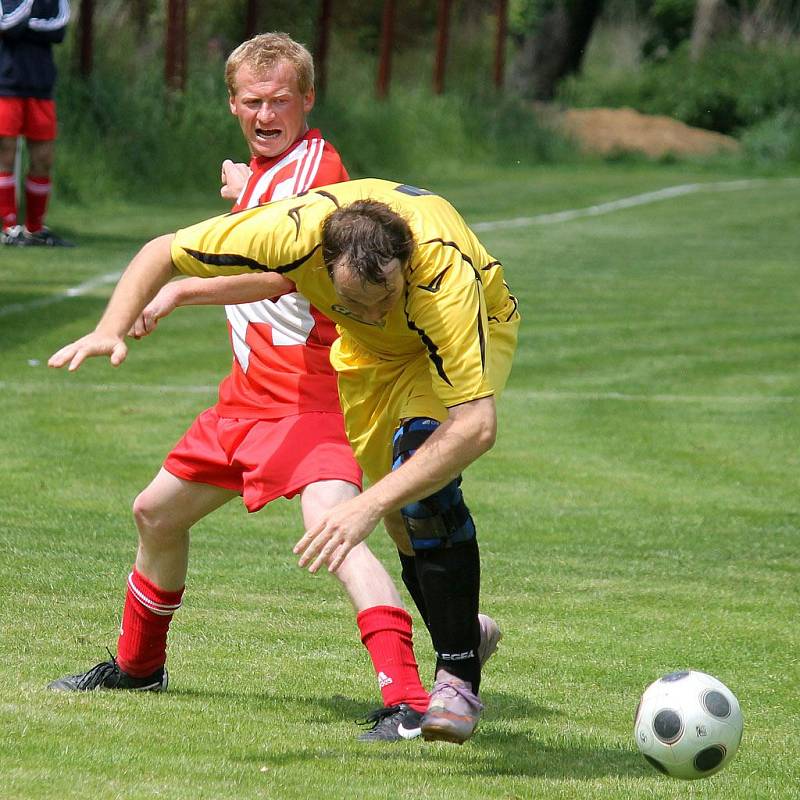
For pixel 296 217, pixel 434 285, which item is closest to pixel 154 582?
pixel 296 217

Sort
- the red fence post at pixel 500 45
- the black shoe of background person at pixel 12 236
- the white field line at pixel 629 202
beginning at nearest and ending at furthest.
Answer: the black shoe of background person at pixel 12 236 < the white field line at pixel 629 202 < the red fence post at pixel 500 45

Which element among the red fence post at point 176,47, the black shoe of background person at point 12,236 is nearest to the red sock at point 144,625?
the black shoe of background person at point 12,236

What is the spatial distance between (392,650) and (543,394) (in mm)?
6997

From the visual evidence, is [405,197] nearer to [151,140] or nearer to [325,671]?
[325,671]

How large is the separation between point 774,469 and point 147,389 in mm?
4196

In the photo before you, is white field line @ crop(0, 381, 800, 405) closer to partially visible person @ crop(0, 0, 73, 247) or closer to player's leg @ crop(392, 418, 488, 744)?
partially visible person @ crop(0, 0, 73, 247)

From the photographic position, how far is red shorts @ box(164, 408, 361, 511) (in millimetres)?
4750

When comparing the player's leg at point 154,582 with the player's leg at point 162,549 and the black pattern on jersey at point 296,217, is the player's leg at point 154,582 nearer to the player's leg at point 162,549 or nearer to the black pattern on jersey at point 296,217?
the player's leg at point 162,549

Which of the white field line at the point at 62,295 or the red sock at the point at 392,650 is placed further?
the white field line at the point at 62,295

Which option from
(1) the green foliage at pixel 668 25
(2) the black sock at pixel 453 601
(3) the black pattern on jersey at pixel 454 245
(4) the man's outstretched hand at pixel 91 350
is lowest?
(1) the green foliage at pixel 668 25

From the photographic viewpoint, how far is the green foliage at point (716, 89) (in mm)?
41250

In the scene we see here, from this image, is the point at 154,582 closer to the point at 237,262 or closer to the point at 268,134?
the point at 237,262

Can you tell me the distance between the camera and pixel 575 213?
2311 cm

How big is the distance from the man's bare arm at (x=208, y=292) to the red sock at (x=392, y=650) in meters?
0.94
